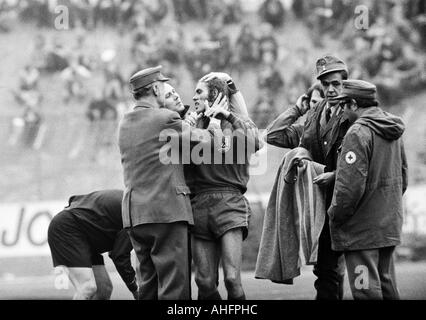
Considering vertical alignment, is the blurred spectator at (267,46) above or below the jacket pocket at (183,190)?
above

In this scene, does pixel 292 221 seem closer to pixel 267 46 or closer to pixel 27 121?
pixel 27 121

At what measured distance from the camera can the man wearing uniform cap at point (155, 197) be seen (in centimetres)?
567

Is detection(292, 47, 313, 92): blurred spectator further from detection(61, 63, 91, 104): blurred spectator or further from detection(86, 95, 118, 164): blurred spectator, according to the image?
detection(61, 63, 91, 104): blurred spectator

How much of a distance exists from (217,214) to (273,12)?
32.4 ft

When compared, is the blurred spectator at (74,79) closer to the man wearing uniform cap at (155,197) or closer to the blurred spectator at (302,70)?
the blurred spectator at (302,70)

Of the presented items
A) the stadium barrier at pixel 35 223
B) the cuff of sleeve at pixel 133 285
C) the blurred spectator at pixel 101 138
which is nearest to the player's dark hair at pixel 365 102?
the cuff of sleeve at pixel 133 285

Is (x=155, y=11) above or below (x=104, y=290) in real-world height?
above

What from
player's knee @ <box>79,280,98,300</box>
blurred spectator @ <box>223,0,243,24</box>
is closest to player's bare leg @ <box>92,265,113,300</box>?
player's knee @ <box>79,280,98,300</box>

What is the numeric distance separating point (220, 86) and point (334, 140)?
0.85 m

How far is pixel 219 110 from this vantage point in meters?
6.04

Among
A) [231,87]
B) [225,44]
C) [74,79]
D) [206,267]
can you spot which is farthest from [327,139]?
[74,79]

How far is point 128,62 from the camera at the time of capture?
49.2ft

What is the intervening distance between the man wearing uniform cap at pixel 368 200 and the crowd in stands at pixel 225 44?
7.46 metres
